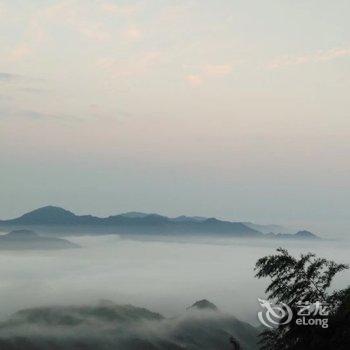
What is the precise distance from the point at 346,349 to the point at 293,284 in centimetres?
410

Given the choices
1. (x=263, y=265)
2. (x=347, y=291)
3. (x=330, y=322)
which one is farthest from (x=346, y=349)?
(x=263, y=265)

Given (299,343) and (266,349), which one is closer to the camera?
(299,343)

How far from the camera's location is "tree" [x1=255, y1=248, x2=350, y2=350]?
26.3 m

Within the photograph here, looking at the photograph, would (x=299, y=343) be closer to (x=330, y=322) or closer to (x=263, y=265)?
(x=330, y=322)

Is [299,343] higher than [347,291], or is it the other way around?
[347,291]

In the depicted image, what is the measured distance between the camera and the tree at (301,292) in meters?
26.3

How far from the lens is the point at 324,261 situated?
27.6 metres

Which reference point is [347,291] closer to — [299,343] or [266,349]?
[299,343]

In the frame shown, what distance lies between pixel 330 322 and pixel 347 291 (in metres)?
2.04

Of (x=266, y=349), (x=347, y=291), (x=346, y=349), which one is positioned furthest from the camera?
(x=266, y=349)

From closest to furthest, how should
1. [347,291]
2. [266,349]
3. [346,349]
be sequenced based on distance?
1. [346,349]
2. [347,291]
3. [266,349]

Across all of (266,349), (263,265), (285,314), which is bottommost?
(266,349)

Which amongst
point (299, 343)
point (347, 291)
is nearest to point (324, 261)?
point (347, 291)

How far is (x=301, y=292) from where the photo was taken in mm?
27188
